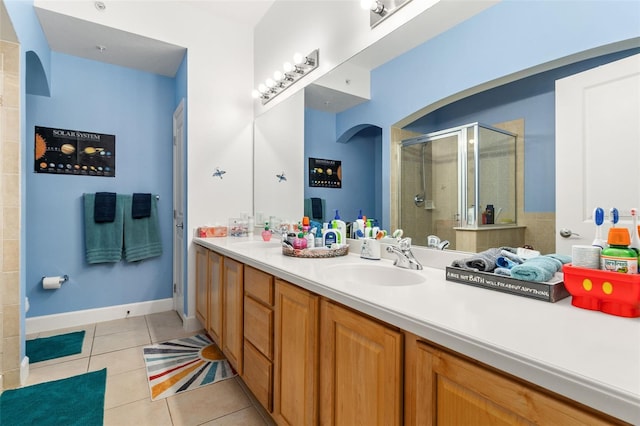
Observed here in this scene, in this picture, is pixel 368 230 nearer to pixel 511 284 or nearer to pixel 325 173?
pixel 325 173

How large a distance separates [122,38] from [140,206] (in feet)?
4.76

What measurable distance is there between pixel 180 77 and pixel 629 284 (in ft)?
11.2

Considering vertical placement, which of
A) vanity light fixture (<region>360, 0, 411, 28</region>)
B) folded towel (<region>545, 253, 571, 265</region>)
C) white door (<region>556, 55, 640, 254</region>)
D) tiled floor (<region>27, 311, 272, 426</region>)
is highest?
vanity light fixture (<region>360, 0, 411, 28</region>)

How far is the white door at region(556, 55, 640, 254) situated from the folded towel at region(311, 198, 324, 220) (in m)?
1.32

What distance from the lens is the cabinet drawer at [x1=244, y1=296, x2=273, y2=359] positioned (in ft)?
4.59

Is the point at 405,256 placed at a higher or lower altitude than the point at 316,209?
lower

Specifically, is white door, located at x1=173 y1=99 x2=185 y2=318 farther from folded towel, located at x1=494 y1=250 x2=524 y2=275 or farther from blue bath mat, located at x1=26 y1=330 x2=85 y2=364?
folded towel, located at x1=494 y1=250 x2=524 y2=275

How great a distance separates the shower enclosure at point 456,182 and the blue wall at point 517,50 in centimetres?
8

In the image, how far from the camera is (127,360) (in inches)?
86.0

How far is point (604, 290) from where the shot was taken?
71 cm

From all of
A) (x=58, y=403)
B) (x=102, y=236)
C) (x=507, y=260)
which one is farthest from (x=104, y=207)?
(x=507, y=260)

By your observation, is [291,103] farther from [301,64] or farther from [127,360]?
[127,360]

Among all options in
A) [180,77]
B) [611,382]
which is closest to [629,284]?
[611,382]

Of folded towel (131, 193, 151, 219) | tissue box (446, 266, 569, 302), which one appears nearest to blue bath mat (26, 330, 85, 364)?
folded towel (131, 193, 151, 219)
